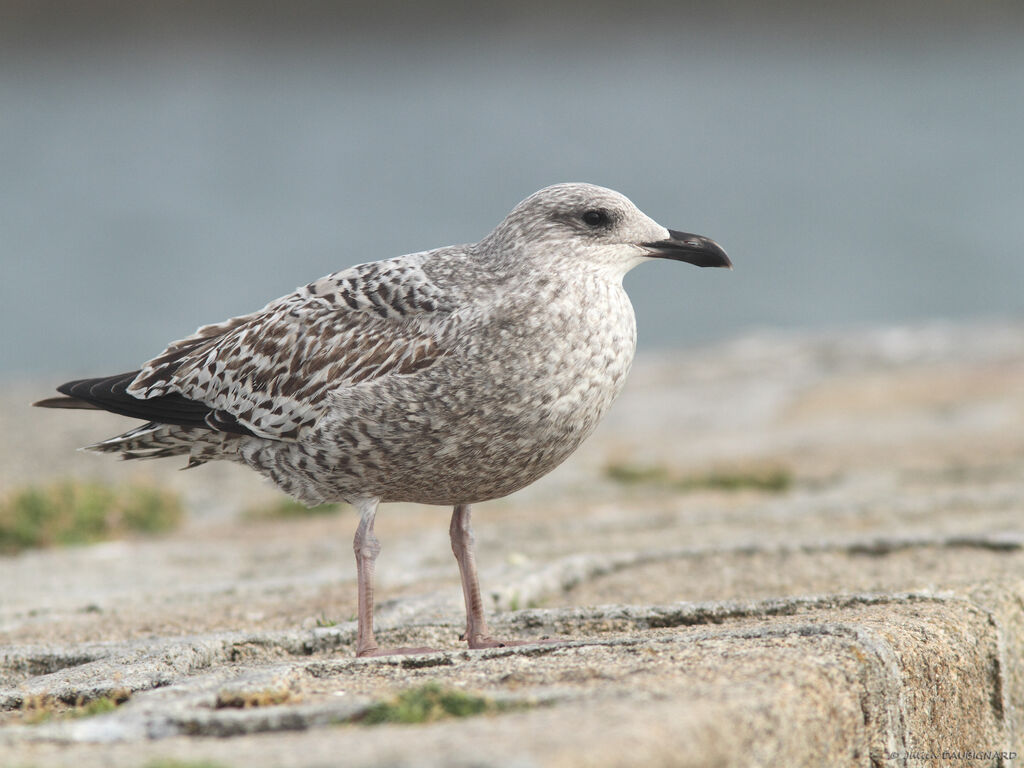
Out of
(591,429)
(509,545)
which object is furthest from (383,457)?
(509,545)

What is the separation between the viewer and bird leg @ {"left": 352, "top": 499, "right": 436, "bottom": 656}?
3795 mm

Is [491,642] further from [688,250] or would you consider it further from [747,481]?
[747,481]

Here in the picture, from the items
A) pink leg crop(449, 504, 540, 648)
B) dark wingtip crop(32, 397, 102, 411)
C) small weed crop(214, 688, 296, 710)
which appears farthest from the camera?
dark wingtip crop(32, 397, 102, 411)

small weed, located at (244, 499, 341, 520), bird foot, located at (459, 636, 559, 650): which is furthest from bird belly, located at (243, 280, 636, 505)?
small weed, located at (244, 499, 341, 520)

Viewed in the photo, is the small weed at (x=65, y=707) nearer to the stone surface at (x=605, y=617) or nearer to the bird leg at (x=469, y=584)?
the stone surface at (x=605, y=617)

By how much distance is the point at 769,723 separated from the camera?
8.45 ft

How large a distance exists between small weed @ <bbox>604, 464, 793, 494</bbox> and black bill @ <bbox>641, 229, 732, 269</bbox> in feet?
12.7

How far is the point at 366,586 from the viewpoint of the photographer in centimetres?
395

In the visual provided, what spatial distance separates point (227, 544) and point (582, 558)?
2.64 m

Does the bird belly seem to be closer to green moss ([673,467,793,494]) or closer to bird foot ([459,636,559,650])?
bird foot ([459,636,559,650])

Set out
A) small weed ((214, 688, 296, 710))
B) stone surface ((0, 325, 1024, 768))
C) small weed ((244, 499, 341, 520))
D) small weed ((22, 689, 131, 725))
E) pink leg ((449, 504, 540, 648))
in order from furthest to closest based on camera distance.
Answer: small weed ((244, 499, 341, 520)), pink leg ((449, 504, 540, 648)), small weed ((22, 689, 131, 725)), small weed ((214, 688, 296, 710)), stone surface ((0, 325, 1024, 768))

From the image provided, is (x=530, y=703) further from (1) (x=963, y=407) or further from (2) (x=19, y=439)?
(2) (x=19, y=439)

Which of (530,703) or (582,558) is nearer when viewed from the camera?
(530,703)

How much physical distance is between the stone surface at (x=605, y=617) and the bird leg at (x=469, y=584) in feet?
0.93
